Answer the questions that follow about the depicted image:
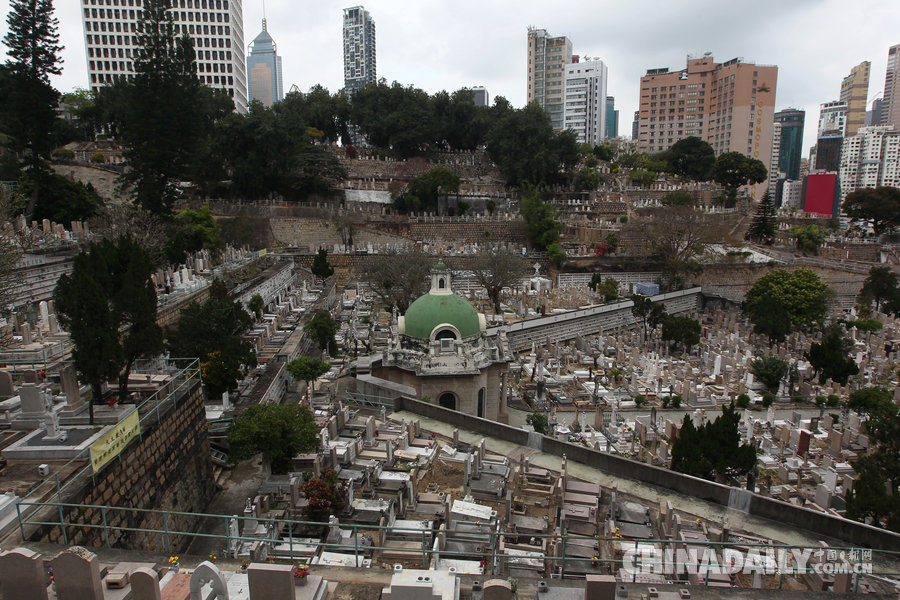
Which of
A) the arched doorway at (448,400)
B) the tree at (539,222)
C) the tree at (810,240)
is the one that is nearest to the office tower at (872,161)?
the tree at (810,240)

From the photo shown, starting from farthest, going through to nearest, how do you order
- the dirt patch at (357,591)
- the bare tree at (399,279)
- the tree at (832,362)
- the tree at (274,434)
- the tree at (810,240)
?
the tree at (810,240) < the bare tree at (399,279) < the tree at (832,362) < the tree at (274,434) < the dirt patch at (357,591)

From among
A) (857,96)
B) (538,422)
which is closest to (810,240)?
(538,422)

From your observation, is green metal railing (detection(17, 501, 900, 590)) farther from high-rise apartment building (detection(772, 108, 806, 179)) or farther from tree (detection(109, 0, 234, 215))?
high-rise apartment building (detection(772, 108, 806, 179))

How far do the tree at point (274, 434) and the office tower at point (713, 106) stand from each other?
74.4 m

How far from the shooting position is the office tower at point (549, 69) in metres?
89.2

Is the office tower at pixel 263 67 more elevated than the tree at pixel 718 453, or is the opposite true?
the office tower at pixel 263 67

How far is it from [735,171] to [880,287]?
23.5m

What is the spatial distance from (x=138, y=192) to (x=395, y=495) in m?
24.8

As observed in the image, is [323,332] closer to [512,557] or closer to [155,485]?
[155,485]

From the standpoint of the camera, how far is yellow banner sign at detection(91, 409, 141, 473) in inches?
310

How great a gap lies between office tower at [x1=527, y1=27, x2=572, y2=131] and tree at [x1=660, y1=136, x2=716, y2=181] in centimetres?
3276

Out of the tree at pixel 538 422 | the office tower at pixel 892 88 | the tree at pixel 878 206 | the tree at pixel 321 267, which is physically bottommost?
Answer: the tree at pixel 538 422

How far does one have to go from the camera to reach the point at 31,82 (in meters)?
27.0

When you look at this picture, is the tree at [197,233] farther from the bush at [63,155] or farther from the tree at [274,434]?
the tree at [274,434]
